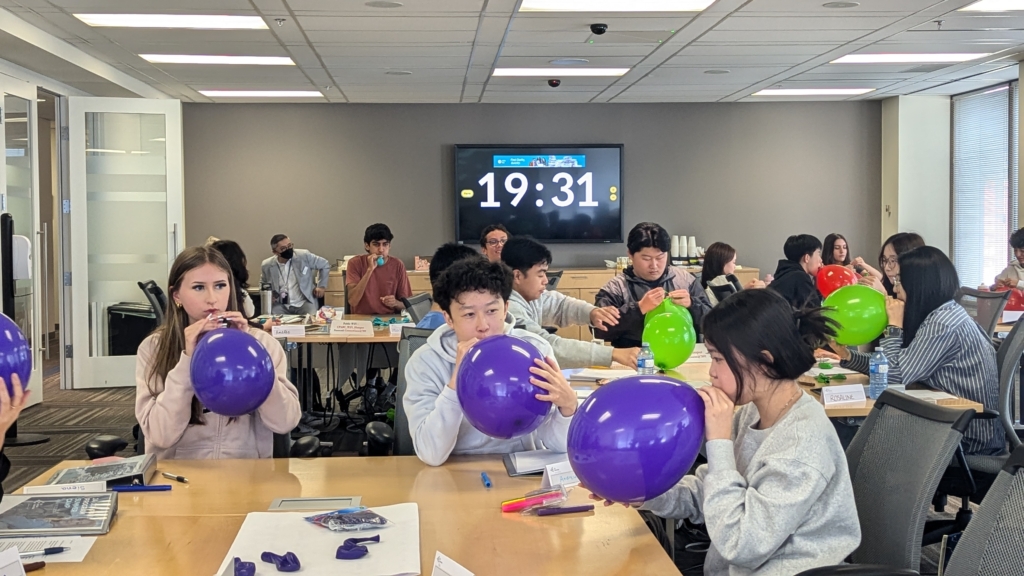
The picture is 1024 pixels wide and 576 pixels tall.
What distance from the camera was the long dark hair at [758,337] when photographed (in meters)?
1.88

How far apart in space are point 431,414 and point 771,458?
3.17ft

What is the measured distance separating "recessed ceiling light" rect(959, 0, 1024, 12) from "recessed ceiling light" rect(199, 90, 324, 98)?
5.93 meters

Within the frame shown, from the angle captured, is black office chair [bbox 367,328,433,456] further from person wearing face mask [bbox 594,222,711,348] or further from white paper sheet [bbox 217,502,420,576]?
person wearing face mask [bbox 594,222,711,348]

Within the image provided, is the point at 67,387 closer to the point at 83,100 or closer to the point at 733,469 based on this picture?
the point at 83,100

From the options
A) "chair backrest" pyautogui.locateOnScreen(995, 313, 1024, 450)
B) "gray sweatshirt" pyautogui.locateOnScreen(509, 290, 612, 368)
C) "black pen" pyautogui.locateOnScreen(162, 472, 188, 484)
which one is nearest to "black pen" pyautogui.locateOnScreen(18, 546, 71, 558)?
"black pen" pyautogui.locateOnScreen(162, 472, 188, 484)

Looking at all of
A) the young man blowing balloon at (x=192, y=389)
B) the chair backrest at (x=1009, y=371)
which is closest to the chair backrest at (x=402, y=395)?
the young man blowing balloon at (x=192, y=389)

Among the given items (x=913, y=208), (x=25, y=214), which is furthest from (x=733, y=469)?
(x=913, y=208)

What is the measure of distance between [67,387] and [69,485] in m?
6.52

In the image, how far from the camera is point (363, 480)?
2354 mm

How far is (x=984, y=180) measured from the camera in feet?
31.6

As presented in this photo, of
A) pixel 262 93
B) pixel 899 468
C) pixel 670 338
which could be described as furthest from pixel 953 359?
pixel 262 93

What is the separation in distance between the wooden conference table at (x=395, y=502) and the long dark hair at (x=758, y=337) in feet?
1.38

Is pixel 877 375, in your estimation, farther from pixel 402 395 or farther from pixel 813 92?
pixel 813 92

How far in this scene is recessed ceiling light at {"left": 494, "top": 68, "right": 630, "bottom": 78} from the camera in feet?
26.5
